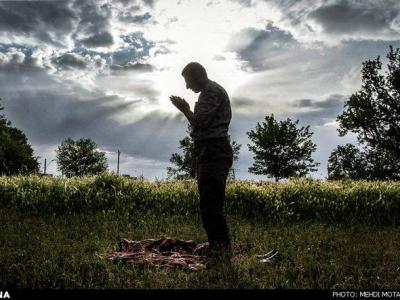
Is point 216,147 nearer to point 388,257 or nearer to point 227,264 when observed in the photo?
point 227,264

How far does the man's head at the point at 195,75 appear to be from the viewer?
7.55 m

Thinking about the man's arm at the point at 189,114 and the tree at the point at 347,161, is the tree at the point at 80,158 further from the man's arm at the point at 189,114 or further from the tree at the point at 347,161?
the man's arm at the point at 189,114

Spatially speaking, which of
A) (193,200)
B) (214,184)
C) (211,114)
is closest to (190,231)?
(193,200)

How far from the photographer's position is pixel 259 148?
52312 millimetres

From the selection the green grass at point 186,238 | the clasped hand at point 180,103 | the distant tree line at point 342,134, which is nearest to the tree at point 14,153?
the distant tree line at point 342,134

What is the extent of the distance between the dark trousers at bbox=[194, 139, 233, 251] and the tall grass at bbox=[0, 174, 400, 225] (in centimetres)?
678

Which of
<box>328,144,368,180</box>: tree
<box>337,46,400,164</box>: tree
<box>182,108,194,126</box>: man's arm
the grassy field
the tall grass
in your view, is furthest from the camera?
<box>328,144,368,180</box>: tree

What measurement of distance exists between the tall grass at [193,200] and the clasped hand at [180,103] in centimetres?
692

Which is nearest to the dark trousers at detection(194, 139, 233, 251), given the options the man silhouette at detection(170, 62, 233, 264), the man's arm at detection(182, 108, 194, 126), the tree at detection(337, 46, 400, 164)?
the man silhouette at detection(170, 62, 233, 264)

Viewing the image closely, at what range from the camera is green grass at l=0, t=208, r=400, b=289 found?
6.48m

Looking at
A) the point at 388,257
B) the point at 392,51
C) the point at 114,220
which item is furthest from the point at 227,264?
the point at 392,51

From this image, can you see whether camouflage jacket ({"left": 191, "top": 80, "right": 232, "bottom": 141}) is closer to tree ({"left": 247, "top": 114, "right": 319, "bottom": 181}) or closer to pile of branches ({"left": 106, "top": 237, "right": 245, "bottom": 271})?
pile of branches ({"left": 106, "top": 237, "right": 245, "bottom": 271})

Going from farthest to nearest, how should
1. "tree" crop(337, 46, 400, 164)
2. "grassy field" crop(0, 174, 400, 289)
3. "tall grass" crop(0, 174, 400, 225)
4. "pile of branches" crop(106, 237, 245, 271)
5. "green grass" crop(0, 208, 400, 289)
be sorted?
"tree" crop(337, 46, 400, 164) < "tall grass" crop(0, 174, 400, 225) < "pile of branches" crop(106, 237, 245, 271) < "grassy field" crop(0, 174, 400, 289) < "green grass" crop(0, 208, 400, 289)

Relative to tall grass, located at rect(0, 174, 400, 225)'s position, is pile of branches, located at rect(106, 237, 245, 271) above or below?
below
